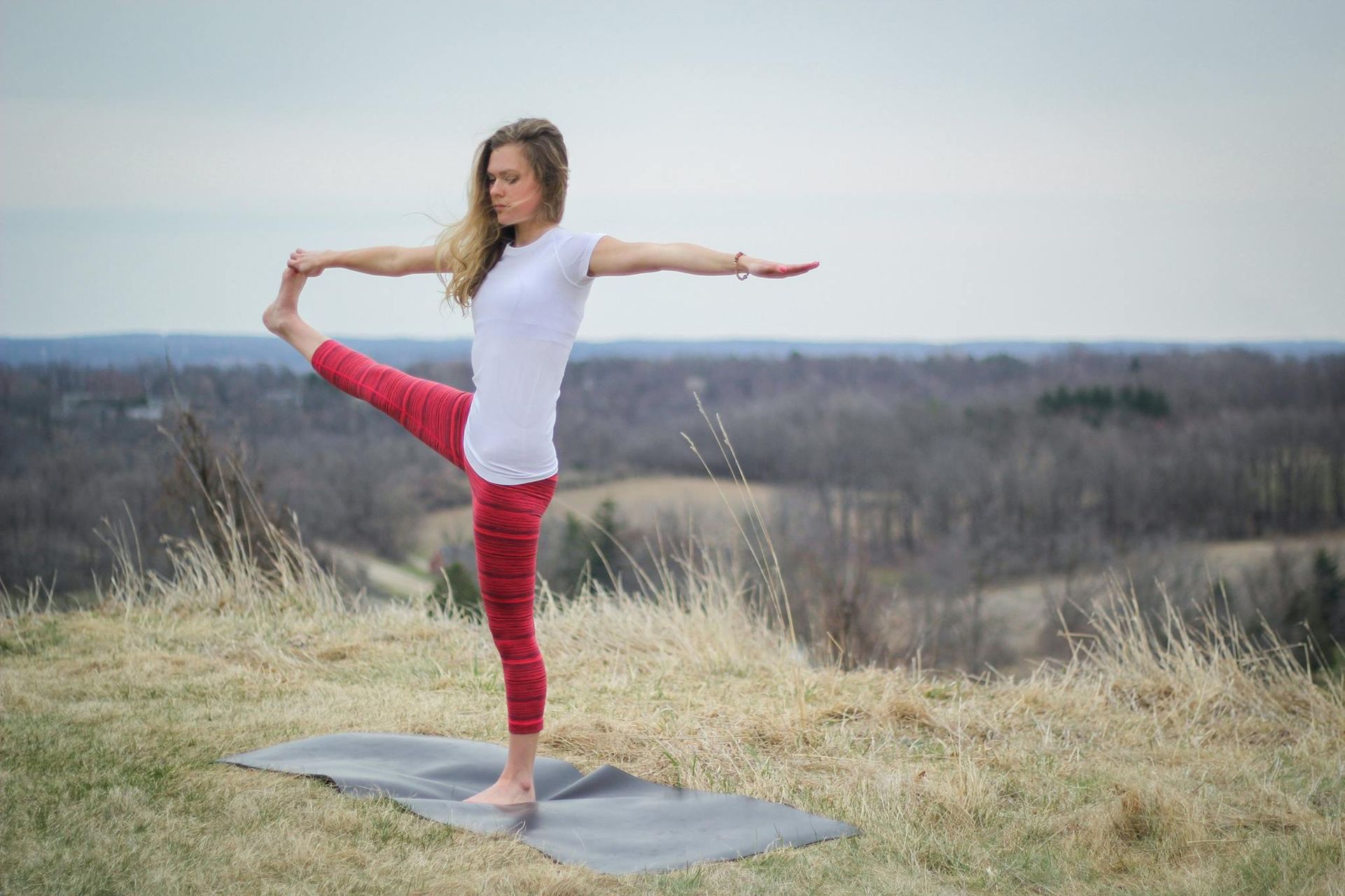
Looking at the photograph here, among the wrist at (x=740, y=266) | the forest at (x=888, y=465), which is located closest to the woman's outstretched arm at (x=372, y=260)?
the wrist at (x=740, y=266)

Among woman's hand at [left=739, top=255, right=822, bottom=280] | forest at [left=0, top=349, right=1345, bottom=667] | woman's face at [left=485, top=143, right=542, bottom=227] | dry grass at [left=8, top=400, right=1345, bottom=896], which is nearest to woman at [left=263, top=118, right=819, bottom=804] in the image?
woman's face at [left=485, top=143, right=542, bottom=227]

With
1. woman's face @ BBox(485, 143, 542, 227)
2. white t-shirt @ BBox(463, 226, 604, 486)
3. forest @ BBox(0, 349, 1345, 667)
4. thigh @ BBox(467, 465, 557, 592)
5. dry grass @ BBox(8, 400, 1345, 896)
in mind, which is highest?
woman's face @ BBox(485, 143, 542, 227)

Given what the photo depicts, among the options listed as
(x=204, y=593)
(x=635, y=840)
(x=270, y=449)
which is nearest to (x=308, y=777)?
(x=635, y=840)

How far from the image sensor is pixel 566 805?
2881mm

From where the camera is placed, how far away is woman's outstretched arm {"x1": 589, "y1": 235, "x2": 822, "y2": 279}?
2271 mm

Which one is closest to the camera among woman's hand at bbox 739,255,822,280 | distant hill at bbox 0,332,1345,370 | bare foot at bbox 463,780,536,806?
woman's hand at bbox 739,255,822,280

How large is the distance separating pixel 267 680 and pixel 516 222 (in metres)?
2.40

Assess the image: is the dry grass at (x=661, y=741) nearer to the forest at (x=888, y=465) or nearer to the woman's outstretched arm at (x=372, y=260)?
the woman's outstretched arm at (x=372, y=260)

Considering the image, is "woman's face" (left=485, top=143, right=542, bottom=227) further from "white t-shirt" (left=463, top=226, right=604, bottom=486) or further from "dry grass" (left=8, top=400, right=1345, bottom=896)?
"dry grass" (left=8, top=400, right=1345, bottom=896)

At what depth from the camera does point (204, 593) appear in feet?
18.0

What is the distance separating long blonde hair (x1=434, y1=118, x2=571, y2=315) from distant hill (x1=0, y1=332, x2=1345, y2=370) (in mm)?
918

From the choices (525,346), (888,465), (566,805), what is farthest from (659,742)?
(888,465)

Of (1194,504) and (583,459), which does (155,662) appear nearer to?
(583,459)

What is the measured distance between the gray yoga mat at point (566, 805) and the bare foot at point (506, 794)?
0.03 metres
